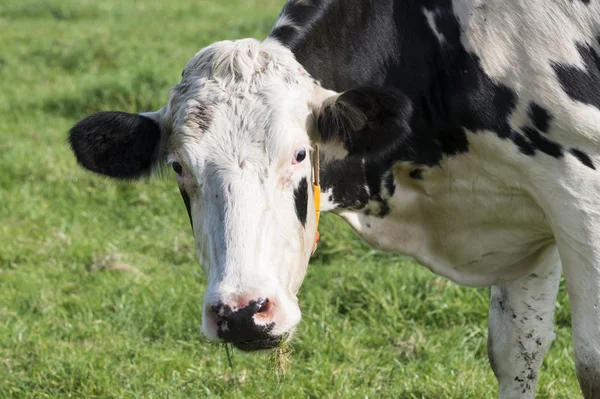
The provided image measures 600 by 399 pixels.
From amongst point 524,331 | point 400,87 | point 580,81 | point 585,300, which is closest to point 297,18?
point 400,87

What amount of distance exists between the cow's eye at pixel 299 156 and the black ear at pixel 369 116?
6.0 inches

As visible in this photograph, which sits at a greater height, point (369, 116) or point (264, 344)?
point (369, 116)

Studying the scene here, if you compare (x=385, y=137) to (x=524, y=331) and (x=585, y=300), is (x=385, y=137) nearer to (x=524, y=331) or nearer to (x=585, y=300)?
(x=585, y=300)

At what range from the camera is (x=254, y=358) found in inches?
206

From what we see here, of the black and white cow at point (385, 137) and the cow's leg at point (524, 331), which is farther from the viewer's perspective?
the cow's leg at point (524, 331)

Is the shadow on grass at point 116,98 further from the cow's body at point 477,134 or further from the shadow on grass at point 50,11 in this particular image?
the cow's body at point 477,134

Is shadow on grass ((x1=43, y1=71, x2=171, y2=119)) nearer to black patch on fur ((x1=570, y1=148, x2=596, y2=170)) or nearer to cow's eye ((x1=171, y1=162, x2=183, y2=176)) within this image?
cow's eye ((x1=171, y1=162, x2=183, y2=176))

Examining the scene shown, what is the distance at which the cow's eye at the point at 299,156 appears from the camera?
3.76 metres

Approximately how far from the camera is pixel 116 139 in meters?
4.08

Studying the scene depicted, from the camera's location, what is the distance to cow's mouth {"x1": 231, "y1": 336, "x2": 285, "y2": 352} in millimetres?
3510

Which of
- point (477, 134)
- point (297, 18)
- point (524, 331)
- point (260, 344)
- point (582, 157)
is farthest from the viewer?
point (524, 331)

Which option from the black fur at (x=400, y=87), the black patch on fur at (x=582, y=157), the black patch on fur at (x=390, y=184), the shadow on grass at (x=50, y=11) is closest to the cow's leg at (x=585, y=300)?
the black patch on fur at (x=582, y=157)

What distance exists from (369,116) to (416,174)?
509mm

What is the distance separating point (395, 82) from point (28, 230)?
3.93 metres
